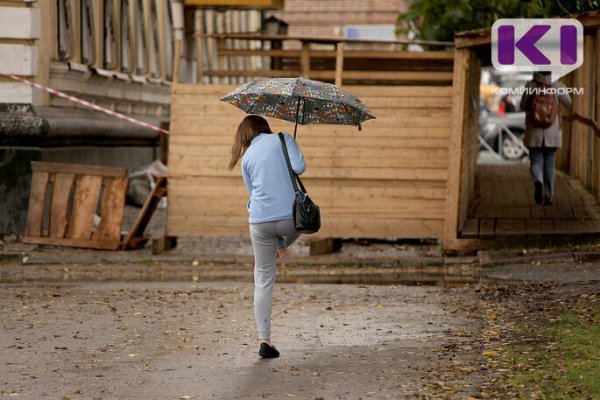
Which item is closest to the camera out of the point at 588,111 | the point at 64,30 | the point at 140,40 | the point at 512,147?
the point at 588,111

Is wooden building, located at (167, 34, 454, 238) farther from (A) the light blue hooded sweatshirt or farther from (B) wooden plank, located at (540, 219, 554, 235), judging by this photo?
(A) the light blue hooded sweatshirt

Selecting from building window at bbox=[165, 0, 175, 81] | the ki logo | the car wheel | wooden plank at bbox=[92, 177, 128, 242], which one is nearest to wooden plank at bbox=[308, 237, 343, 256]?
wooden plank at bbox=[92, 177, 128, 242]

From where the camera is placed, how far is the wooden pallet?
17.0 meters

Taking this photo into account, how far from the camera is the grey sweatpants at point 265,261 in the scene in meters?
9.84

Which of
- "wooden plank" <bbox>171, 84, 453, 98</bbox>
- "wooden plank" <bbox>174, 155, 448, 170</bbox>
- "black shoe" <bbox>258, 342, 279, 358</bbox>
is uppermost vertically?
"wooden plank" <bbox>171, 84, 453, 98</bbox>

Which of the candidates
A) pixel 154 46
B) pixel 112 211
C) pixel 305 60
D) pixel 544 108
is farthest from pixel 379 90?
pixel 154 46

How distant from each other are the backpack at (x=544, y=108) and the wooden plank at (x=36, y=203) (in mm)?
5942

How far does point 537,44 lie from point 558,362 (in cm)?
1020

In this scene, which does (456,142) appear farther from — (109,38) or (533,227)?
(109,38)

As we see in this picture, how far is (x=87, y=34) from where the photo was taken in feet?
70.6

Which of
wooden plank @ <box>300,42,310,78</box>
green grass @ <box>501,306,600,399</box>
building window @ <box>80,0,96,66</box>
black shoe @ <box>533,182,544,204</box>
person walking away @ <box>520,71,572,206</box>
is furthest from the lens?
building window @ <box>80,0,96,66</box>

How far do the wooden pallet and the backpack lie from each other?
518 cm

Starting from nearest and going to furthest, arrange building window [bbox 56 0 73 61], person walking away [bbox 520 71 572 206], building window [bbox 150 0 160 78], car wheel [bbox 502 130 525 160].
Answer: person walking away [bbox 520 71 572 206], building window [bbox 56 0 73 61], building window [bbox 150 0 160 78], car wheel [bbox 502 130 525 160]

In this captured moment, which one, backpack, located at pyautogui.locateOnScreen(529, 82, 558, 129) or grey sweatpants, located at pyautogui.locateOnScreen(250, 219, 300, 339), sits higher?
backpack, located at pyautogui.locateOnScreen(529, 82, 558, 129)
